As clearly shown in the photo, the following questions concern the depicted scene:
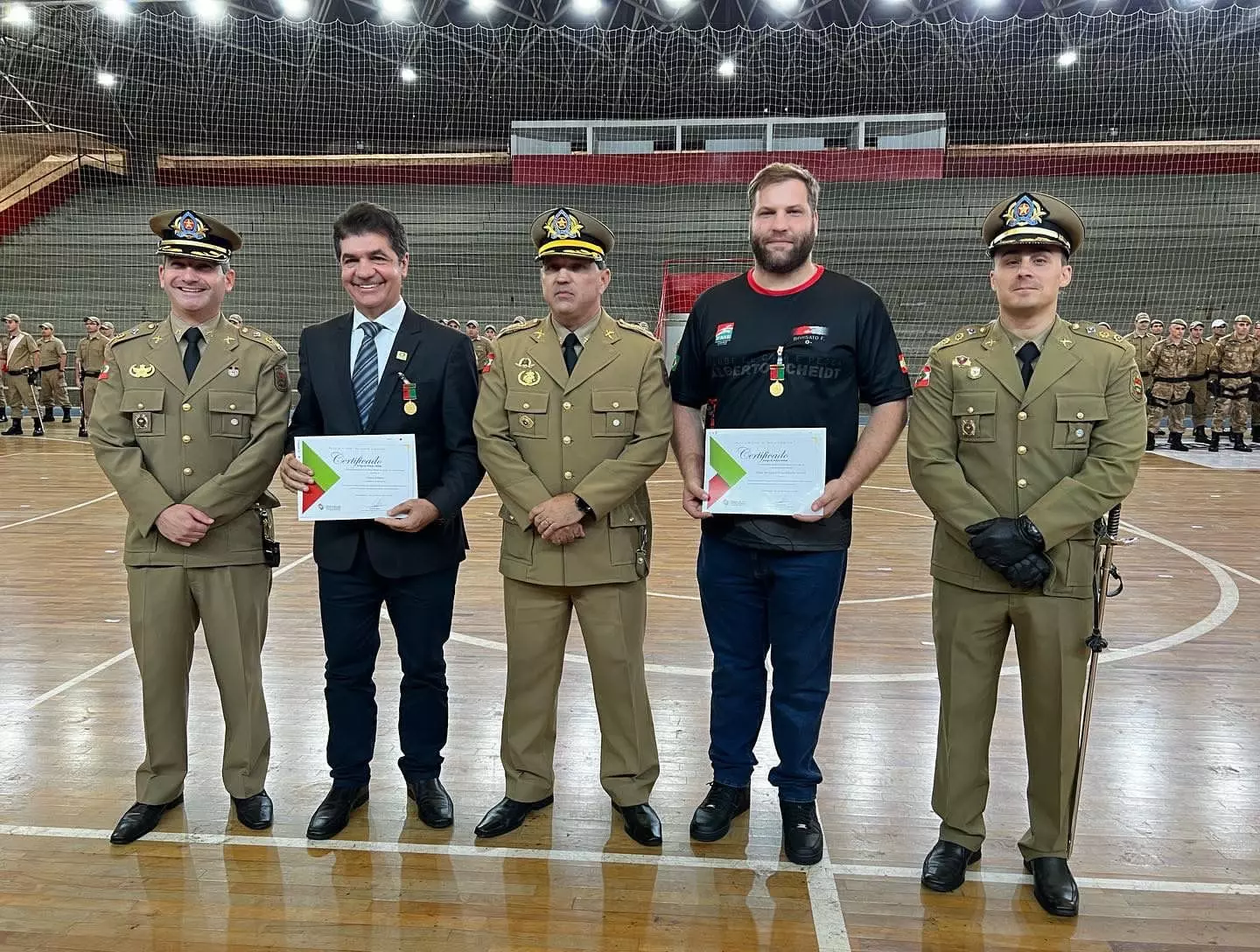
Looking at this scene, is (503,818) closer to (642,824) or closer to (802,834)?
(642,824)

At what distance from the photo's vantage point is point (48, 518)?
7438 millimetres

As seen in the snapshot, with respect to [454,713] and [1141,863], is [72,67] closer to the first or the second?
[454,713]

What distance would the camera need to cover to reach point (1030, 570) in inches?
90.8

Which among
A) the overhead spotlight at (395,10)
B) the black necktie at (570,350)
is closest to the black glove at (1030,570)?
the black necktie at (570,350)

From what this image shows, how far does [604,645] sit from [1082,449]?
1374mm

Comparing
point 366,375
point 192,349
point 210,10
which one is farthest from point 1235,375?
point 210,10

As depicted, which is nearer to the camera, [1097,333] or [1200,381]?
[1097,333]

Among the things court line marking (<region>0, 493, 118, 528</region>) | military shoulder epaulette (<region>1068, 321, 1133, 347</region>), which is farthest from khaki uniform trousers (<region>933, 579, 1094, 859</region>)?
court line marking (<region>0, 493, 118, 528</region>)

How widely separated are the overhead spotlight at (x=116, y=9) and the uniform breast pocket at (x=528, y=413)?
59.4 feet

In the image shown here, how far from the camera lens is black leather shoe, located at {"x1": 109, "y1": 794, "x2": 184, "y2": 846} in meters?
2.64

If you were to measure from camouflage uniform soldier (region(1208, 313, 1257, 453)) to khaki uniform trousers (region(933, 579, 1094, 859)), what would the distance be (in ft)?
37.3

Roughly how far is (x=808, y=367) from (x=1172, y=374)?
38.4ft

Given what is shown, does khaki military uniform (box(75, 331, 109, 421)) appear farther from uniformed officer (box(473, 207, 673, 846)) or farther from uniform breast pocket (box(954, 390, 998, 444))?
uniform breast pocket (box(954, 390, 998, 444))

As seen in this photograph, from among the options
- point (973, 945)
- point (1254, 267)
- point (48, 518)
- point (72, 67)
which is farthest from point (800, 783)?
point (72, 67)
